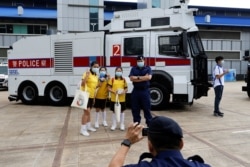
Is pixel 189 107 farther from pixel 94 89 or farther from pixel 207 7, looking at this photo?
pixel 207 7

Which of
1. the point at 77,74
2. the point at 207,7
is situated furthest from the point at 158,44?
the point at 207,7

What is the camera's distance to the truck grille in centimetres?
1219

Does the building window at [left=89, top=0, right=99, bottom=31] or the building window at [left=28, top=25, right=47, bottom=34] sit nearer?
the building window at [left=89, top=0, right=99, bottom=31]

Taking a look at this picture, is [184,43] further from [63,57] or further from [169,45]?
[63,57]

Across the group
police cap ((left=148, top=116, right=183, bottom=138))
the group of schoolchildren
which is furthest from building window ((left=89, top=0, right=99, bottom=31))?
police cap ((left=148, top=116, right=183, bottom=138))

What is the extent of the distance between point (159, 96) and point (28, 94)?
5.66 meters

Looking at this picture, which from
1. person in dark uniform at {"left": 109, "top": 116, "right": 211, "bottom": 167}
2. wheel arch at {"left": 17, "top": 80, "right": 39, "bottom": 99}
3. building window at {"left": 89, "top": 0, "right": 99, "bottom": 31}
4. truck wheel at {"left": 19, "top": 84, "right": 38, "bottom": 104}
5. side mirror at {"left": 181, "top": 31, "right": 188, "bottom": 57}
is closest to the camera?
person in dark uniform at {"left": 109, "top": 116, "right": 211, "bottom": 167}

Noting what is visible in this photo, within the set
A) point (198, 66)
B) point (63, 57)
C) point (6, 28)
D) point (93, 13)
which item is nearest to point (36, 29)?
point (6, 28)

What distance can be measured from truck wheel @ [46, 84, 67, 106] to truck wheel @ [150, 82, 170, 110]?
12.0 ft

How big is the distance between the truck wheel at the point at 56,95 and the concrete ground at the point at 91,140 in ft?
6.66

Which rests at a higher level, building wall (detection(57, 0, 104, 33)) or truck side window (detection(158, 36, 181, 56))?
building wall (detection(57, 0, 104, 33))

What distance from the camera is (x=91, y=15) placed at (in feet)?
53.1

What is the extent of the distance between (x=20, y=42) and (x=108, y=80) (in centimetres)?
660

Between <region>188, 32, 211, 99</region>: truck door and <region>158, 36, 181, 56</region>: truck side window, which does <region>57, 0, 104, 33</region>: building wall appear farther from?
<region>188, 32, 211, 99</region>: truck door
